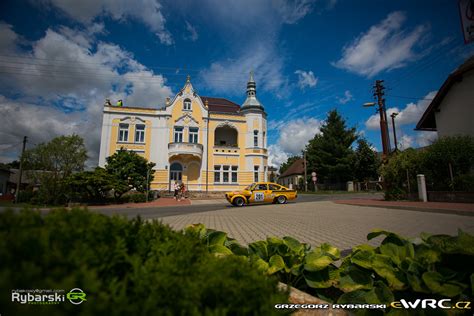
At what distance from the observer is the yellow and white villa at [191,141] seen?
87.5 ft

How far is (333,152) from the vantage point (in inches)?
1453

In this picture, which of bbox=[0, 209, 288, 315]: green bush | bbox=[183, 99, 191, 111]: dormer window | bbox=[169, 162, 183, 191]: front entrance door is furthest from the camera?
bbox=[183, 99, 191, 111]: dormer window

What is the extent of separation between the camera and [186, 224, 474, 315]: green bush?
1800 mm

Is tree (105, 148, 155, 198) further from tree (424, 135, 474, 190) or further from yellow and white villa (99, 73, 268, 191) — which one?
tree (424, 135, 474, 190)

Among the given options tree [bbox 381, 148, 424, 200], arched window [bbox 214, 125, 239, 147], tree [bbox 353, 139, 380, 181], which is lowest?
tree [bbox 381, 148, 424, 200]

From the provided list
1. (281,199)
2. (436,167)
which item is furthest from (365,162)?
(281,199)

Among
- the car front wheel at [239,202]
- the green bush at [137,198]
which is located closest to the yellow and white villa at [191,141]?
the green bush at [137,198]

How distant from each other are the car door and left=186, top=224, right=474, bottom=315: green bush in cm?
1348

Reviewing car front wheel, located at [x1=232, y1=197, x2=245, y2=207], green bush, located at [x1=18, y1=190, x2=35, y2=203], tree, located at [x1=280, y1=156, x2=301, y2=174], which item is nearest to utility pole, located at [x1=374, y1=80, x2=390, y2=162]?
car front wheel, located at [x1=232, y1=197, x2=245, y2=207]

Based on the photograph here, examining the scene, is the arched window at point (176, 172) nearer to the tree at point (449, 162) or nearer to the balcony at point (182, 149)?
the balcony at point (182, 149)

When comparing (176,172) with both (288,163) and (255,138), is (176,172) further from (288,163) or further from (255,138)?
(288,163)

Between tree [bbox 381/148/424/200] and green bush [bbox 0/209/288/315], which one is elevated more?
tree [bbox 381/148/424/200]

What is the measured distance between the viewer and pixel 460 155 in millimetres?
12773

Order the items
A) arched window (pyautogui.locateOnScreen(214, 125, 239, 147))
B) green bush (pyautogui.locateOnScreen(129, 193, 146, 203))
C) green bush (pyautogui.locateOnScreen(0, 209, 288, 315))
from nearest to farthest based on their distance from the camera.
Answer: green bush (pyautogui.locateOnScreen(0, 209, 288, 315)) → green bush (pyautogui.locateOnScreen(129, 193, 146, 203)) → arched window (pyautogui.locateOnScreen(214, 125, 239, 147))
